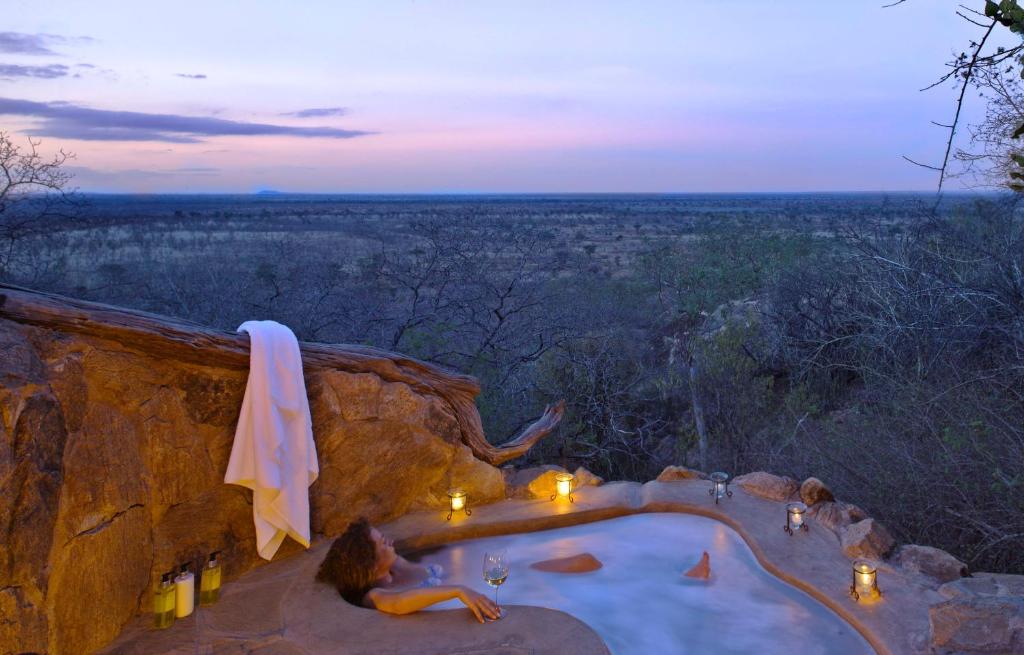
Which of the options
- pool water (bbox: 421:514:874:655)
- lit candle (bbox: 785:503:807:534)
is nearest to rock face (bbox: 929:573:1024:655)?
pool water (bbox: 421:514:874:655)

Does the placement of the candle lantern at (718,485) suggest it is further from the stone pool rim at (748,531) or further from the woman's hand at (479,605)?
the woman's hand at (479,605)

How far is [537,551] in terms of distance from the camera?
15.5 ft

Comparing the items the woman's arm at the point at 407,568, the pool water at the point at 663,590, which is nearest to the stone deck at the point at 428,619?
the pool water at the point at 663,590

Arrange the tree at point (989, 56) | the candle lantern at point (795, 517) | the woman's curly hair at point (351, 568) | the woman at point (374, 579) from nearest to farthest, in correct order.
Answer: the tree at point (989, 56) → the woman at point (374, 579) → the woman's curly hair at point (351, 568) → the candle lantern at point (795, 517)

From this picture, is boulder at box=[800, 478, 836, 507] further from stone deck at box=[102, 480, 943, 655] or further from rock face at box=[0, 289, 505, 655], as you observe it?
rock face at box=[0, 289, 505, 655]

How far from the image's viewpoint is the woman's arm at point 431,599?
3.49 m

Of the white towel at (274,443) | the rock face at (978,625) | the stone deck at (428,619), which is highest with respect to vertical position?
the white towel at (274,443)

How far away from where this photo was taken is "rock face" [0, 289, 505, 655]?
9.95ft

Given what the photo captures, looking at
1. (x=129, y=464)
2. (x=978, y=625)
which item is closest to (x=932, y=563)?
(x=978, y=625)

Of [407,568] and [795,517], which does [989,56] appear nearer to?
[795,517]

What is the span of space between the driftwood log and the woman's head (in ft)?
3.69

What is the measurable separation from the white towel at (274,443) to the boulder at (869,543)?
3.29 m

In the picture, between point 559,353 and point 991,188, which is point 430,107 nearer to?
point 559,353

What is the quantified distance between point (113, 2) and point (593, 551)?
7.13 m
